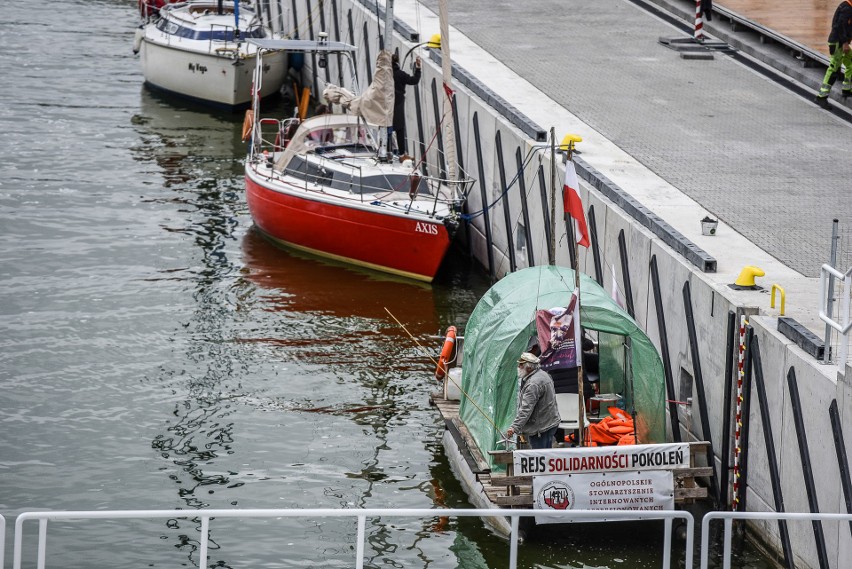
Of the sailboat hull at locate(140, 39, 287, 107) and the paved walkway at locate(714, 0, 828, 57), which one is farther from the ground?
the sailboat hull at locate(140, 39, 287, 107)

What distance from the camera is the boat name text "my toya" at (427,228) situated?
24906 millimetres

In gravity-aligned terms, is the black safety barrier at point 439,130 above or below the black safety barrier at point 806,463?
above

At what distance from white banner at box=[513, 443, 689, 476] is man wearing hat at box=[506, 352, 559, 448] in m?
0.61

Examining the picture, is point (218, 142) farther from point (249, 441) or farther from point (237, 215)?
point (249, 441)

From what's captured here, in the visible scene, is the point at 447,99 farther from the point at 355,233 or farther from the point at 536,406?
the point at 536,406

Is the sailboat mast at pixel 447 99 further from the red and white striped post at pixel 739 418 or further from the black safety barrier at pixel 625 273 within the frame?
the red and white striped post at pixel 739 418

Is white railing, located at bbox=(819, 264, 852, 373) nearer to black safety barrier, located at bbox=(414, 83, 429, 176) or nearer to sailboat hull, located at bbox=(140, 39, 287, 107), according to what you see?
black safety barrier, located at bbox=(414, 83, 429, 176)

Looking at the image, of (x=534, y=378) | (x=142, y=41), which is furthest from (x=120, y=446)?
(x=142, y=41)

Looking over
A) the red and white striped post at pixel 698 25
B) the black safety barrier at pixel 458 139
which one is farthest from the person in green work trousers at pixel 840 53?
the black safety barrier at pixel 458 139

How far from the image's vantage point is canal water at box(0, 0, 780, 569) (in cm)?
1598

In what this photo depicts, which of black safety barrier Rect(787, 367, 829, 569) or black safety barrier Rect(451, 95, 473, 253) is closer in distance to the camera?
black safety barrier Rect(787, 367, 829, 569)

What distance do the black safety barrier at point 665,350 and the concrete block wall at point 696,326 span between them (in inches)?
2.6

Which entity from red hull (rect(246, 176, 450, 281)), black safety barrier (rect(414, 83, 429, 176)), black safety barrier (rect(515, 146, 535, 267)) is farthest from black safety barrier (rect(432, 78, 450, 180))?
black safety barrier (rect(515, 146, 535, 267))

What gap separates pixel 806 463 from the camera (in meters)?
14.3
